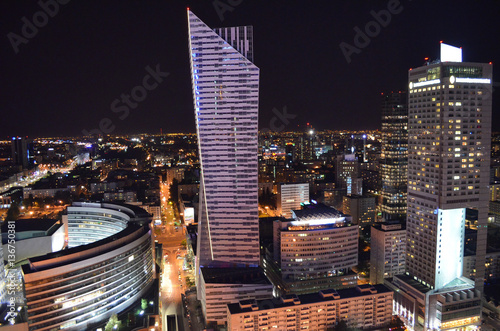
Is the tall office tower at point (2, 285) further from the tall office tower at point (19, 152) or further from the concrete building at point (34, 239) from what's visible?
the tall office tower at point (19, 152)

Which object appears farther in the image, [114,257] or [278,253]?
[278,253]

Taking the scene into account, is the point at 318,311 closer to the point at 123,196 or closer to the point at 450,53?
the point at 450,53

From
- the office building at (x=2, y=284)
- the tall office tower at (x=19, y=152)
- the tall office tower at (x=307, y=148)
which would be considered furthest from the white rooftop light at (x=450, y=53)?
the tall office tower at (x=19, y=152)

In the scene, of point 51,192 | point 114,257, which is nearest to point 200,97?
point 114,257

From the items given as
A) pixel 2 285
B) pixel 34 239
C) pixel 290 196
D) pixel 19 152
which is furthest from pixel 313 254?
pixel 19 152

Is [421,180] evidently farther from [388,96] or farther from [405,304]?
[388,96]

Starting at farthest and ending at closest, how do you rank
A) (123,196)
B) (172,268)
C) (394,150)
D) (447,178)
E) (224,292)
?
(394,150), (123,196), (172,268), (224,292), (447,178)
